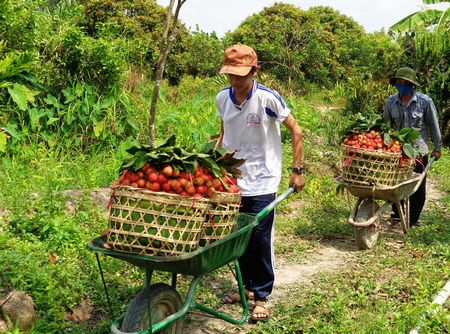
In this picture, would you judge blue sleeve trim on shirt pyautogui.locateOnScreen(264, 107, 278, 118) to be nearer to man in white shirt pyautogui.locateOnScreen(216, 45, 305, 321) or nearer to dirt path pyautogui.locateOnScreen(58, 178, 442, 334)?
man in white shirt pyautogui.locateOnScreen(216, 45, 305, 321)

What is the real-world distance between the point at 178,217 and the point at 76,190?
3755 millimetres

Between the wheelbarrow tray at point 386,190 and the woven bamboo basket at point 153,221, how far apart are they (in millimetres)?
3604

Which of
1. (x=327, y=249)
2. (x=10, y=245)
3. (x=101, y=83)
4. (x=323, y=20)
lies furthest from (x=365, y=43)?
(x=10, y=245)

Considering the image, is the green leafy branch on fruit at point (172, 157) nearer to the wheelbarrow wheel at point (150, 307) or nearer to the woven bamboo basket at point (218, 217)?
the woven bamboo basket at point (218, 217)

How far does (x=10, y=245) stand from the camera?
189 inches

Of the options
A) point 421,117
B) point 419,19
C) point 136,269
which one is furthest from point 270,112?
point 419,19

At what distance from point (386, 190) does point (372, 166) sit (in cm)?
35

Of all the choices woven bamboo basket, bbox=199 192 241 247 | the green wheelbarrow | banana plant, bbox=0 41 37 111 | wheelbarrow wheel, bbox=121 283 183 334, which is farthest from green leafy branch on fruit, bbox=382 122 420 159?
banana plant, bbox=0 41 37 111

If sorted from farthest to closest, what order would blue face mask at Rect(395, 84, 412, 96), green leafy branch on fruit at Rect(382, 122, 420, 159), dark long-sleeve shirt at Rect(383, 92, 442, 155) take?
dark long-sleeve shirt at Rect(383, 92, 442, 155) < blue face mask at Rect(395, 84, 412, 96) < green leafy branch on fruit at Rect(382, 122, 420, 159)

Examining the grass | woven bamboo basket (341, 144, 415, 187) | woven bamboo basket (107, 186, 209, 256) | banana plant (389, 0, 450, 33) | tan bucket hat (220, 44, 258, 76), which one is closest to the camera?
woven bamboo basket (107, 186, 209, 256)

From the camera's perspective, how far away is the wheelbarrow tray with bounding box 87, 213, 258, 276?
3076 mm

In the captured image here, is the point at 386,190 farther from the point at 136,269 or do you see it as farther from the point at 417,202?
the point at 136,269

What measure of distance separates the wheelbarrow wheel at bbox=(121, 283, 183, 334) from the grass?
0.84 metres

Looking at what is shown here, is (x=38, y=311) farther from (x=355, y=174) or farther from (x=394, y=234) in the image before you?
(x=394, y=234)
